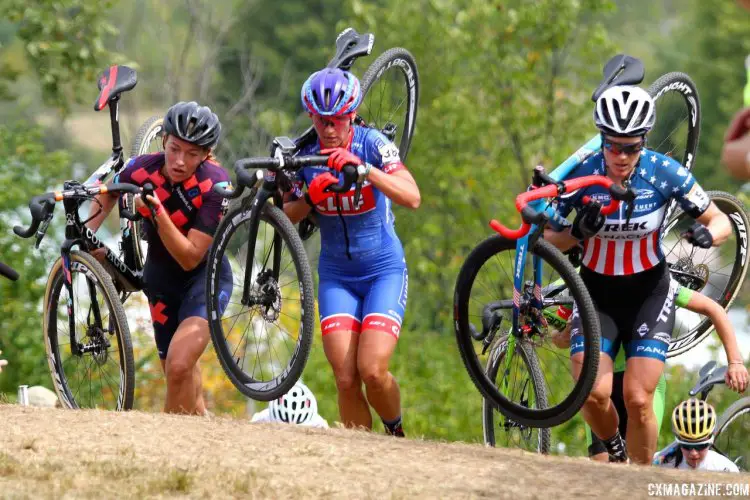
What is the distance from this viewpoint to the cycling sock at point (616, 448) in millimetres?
9172

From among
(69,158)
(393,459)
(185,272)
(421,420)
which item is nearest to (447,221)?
(421,420)

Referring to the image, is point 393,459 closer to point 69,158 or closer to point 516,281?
point 516,281

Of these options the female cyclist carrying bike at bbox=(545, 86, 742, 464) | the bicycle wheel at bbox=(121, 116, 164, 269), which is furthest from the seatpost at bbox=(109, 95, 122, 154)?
the female cyclist carrying bike at bbox=(545, 86, 742, 464)

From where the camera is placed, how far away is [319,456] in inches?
297

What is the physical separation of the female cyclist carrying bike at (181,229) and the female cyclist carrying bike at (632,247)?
2.33m

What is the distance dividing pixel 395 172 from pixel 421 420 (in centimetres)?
1144

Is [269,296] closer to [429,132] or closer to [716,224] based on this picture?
[716,224]

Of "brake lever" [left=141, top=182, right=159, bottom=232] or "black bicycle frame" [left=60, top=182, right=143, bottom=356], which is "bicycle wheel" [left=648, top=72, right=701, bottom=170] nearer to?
"brake lever" [left=141, top=182, right=159, bottom=232]

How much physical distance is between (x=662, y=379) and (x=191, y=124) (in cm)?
380

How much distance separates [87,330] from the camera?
9695 millimetres

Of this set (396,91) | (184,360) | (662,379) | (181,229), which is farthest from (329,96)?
(662,379)

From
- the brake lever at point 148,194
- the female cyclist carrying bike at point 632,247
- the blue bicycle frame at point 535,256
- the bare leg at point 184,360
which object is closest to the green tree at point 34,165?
the bare leg at point 184,360

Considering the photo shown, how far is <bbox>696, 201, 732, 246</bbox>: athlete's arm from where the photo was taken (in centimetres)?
845

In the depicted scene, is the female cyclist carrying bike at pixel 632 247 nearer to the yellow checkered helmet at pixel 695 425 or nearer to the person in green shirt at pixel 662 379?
the person in green shirt at pixel 662 379
